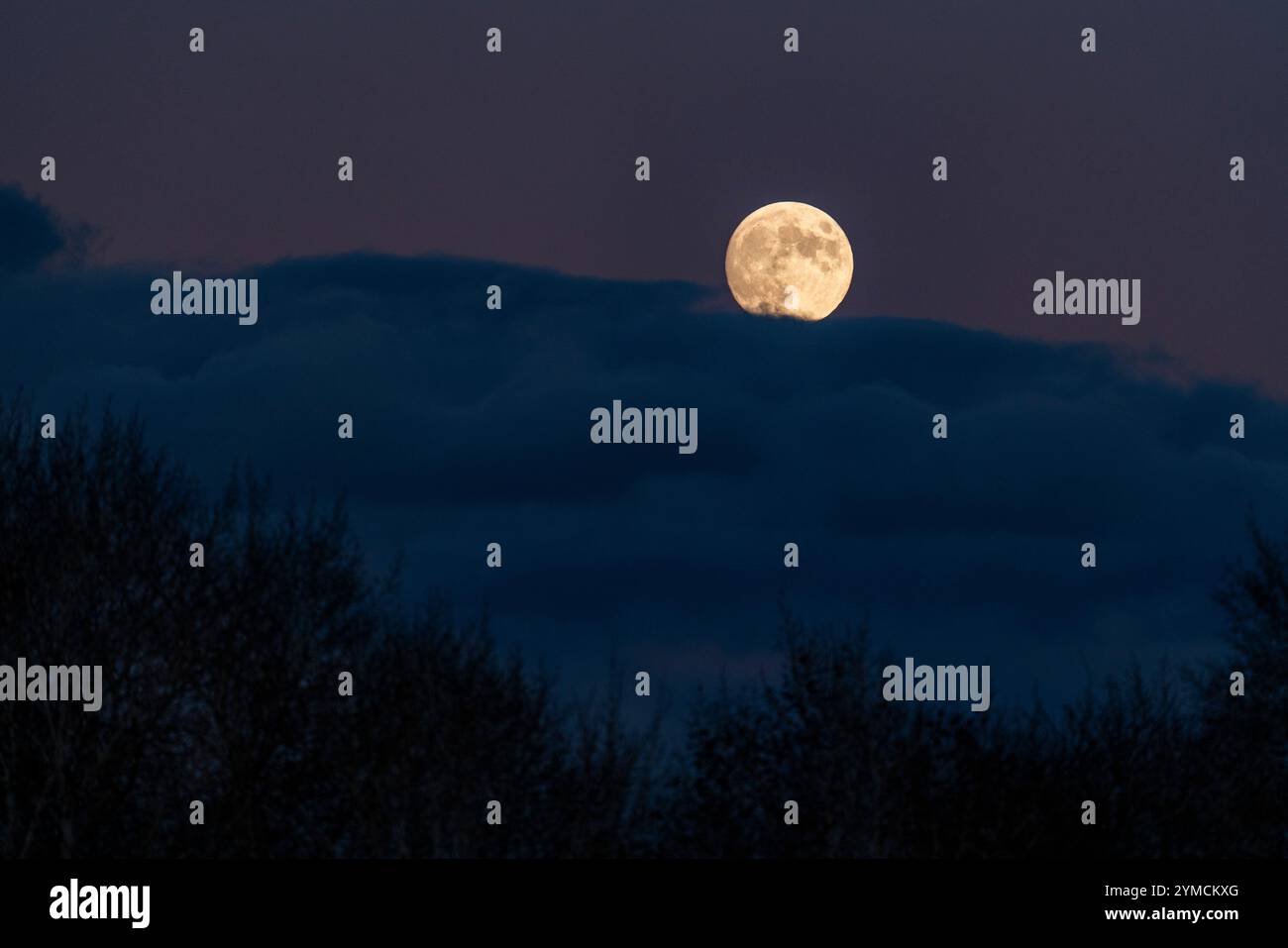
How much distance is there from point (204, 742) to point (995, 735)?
21.0 meters

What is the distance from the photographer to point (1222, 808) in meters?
47.9

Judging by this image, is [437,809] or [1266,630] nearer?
[437,809]

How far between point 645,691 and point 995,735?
1138cm

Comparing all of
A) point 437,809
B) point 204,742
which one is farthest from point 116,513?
point 437,809
